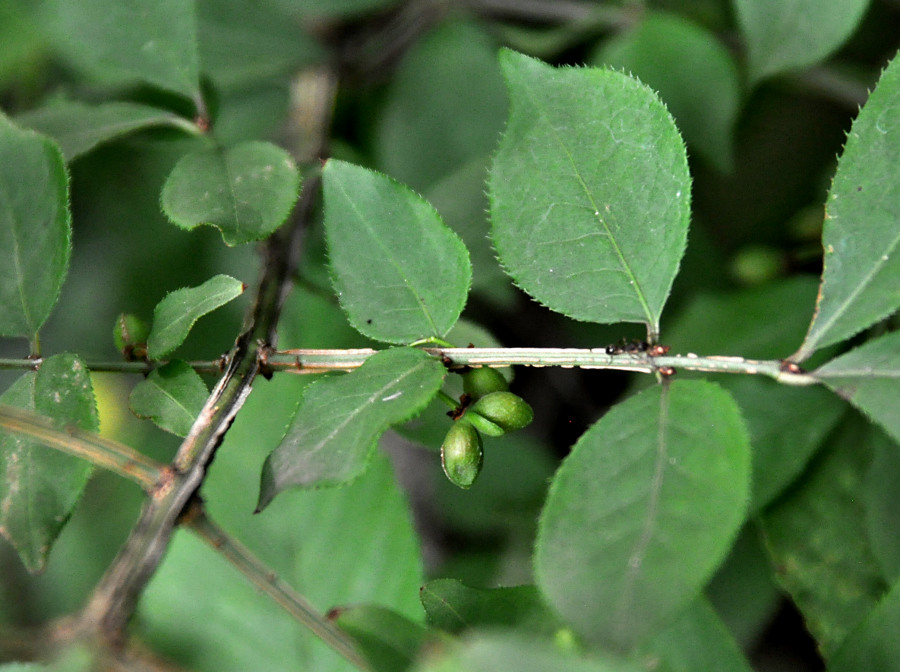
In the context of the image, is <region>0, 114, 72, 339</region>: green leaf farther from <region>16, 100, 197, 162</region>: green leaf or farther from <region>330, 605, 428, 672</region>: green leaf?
<region>330, 605, 428, 672</region>: green leaf

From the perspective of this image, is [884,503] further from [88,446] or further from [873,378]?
[88,446]

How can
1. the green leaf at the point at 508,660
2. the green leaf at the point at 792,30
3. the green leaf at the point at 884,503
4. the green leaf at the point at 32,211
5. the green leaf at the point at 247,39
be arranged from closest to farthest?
the green leaf at the point at 508,660 → the green leaf at the point at 32,211 → the green leaf at the point at 884,503 → the green leaf at the point at 792,30 → the green leaf at the point at 247,39

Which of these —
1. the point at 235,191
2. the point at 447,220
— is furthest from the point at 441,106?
the point at 235,191

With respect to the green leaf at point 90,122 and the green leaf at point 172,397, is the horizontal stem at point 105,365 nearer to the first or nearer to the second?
the green leaf at point 172,397

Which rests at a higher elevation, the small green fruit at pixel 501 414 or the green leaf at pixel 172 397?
the small green fruit at pixel 501 414

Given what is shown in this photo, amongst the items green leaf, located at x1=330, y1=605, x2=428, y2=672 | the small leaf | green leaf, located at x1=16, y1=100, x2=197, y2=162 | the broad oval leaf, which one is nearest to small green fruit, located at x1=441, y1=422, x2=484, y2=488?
green leaf, located at x1=330, y1=605, x2=428, y2=672

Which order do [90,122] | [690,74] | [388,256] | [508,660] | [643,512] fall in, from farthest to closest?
[690,74] < [90,122] < [388,256] < [643,512] < [508,660]

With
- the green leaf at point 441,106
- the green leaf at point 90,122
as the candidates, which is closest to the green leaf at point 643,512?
the green leaf at point 90,122
